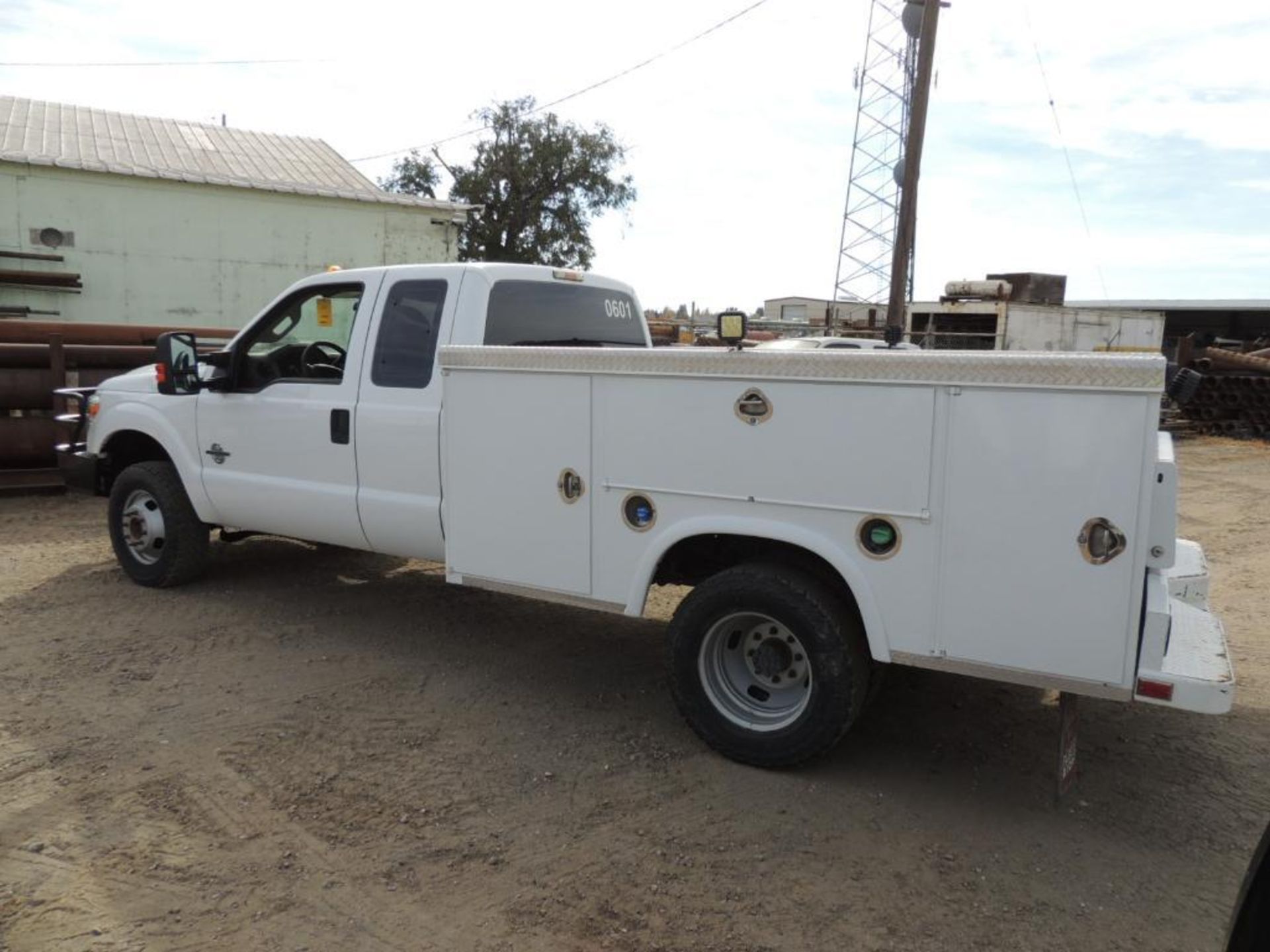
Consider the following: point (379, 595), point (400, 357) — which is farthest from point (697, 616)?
point (379, 595)

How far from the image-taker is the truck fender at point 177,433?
6.25m

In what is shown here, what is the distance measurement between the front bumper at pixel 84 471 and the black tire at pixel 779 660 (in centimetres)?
492

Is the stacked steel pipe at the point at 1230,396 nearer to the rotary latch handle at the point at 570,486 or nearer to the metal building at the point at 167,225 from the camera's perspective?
the metal building at the point at 167,225

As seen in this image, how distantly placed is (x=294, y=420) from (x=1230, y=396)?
21308 mm

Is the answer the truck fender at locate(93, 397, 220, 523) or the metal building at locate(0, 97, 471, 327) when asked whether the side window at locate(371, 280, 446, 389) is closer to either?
the truck fender at locate(93, 397, 220, 523)

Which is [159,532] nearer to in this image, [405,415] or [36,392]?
[405,415]

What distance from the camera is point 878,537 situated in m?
3.59

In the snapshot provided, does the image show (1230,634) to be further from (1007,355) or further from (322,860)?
(322,860)

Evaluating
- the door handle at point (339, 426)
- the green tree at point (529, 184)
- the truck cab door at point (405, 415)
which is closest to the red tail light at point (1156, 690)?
the truck cab door at point (405, 415)

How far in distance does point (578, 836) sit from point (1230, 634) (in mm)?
4762

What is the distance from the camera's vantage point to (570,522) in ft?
14.3

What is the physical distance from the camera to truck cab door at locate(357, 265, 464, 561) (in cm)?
504

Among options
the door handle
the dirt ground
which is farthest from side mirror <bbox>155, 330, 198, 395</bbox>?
the dirt ground

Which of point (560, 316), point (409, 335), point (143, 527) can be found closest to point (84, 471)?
point (143, 527)
